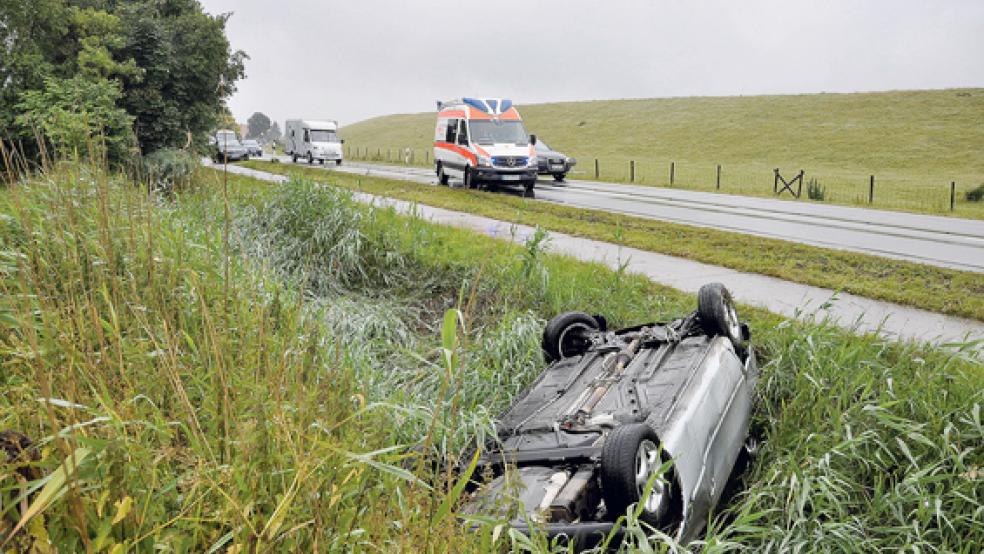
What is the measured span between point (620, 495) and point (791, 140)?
5980cm

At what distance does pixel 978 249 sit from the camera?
11.0m

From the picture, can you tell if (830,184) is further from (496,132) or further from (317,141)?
(317,141)

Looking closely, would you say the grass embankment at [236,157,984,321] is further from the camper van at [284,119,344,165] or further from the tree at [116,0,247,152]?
the camper van at [284,119,344,165]

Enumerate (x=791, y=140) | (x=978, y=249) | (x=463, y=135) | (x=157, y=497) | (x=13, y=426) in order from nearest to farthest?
(x=157, y=497) < (x=13, y=426) < (x=978, y=249) < (x=463, y=135) < (x=791, y=140)

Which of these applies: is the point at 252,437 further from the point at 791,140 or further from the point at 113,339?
the point at 791,140

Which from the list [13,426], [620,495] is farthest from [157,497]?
[620,495]

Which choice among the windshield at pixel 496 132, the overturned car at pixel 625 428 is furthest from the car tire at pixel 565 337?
the windshield at pixel 496 132

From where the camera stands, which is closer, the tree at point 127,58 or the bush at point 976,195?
the tree at point 127,58

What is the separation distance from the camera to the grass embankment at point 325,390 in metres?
1.73

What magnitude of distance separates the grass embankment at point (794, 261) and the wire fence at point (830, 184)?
1109cm

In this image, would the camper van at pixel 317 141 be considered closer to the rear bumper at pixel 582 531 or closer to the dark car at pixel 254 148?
the dark car at pixel 254 148

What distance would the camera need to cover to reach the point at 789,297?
6.96m

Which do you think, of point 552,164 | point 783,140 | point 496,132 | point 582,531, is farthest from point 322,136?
point 582,531

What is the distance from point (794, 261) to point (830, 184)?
27878mm
